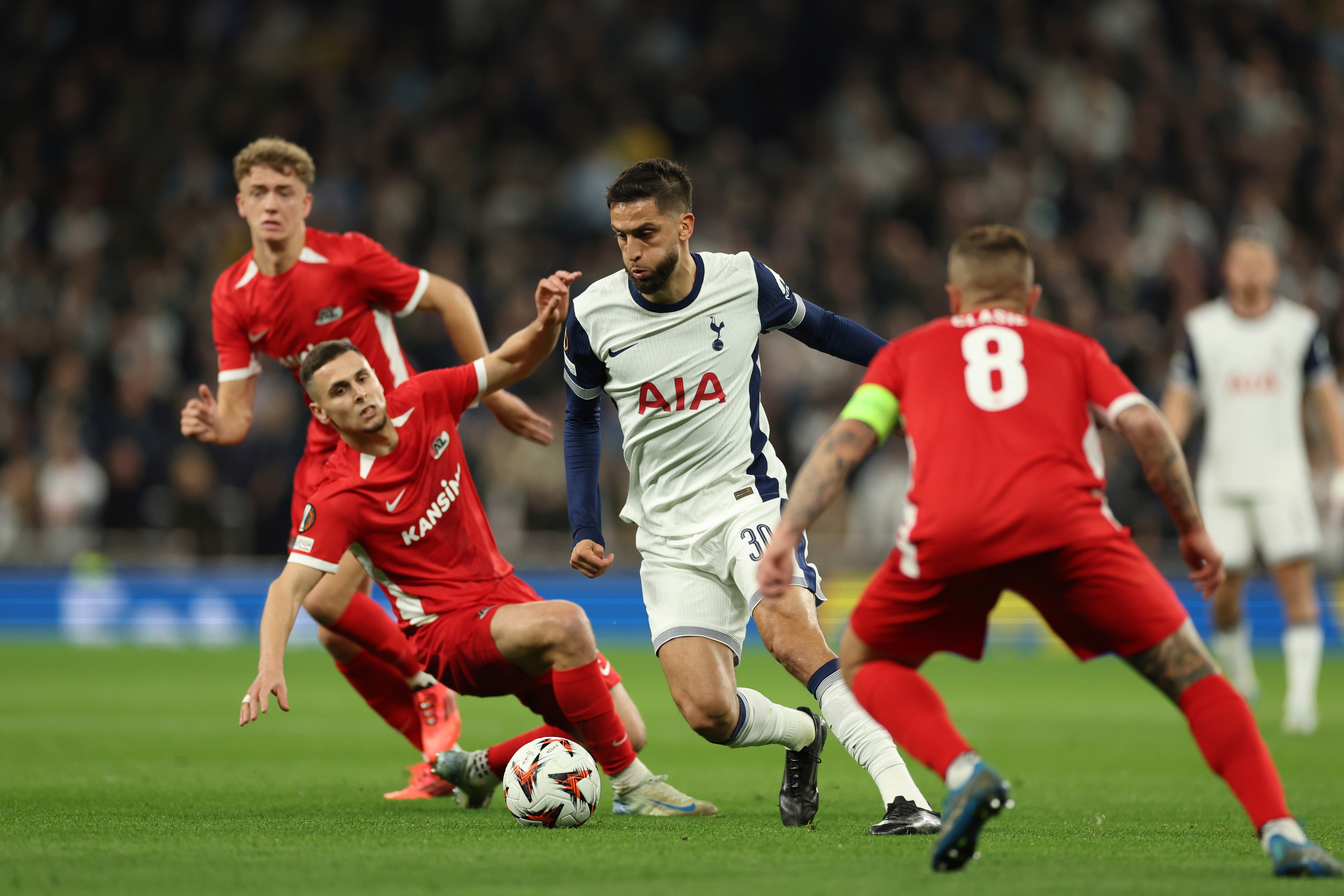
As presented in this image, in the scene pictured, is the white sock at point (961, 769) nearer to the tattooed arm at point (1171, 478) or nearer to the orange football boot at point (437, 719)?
the tattooed arm at point (1171, 478)

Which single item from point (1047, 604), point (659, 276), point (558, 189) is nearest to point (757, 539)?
point (659, 276)

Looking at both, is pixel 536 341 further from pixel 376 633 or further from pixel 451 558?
pixel 376 633

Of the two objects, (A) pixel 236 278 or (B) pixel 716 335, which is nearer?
(B) pixel 716 335

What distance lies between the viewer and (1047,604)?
4344mm

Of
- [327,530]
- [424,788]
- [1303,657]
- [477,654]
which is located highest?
[327,530]

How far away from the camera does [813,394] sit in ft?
51.2

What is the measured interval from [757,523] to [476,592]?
1.12 metres

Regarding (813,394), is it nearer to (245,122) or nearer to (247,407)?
(245,122)

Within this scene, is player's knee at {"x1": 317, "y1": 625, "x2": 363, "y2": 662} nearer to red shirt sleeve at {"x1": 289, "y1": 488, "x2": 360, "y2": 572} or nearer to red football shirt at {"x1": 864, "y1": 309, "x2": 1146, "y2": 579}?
red shirt sleeve at {"x1": 289, "y1": 488, "x2": 360, "y2": 572}

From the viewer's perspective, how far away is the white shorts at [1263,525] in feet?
31.9

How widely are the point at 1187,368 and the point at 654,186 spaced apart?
5.32 metres

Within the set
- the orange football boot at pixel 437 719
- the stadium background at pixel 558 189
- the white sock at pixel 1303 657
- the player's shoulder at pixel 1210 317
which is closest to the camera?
the orange football boot at pixel 437 719

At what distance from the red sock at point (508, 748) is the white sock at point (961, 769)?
2258mm

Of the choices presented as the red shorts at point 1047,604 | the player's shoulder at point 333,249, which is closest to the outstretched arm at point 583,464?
the player's shoulder at point 333,249
